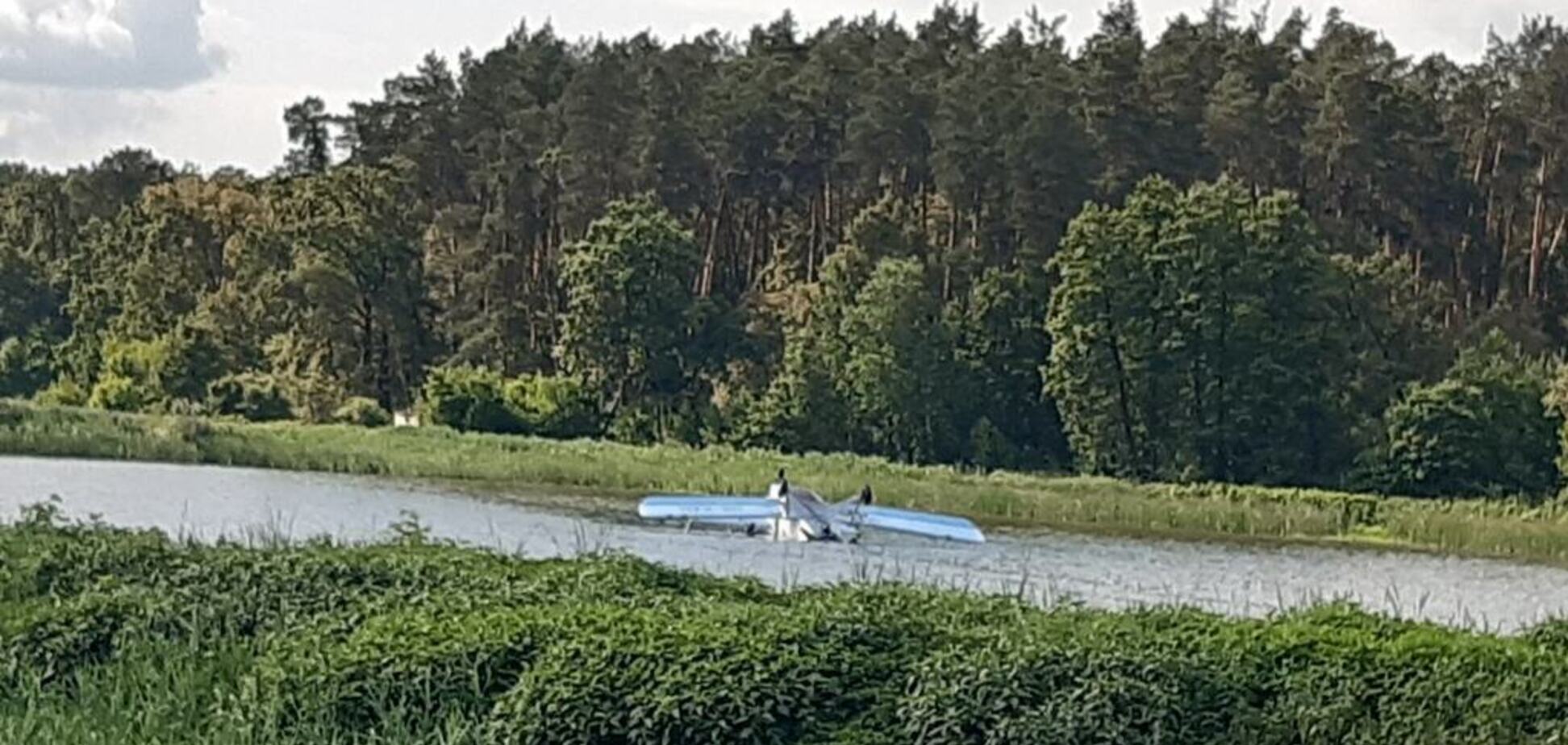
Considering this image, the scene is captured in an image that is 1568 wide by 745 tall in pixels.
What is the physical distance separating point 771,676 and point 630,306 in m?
42.9

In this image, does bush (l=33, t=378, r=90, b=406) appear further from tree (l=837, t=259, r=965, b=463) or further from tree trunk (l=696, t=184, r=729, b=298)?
tree (l=837, t=259, r=965, b=463)

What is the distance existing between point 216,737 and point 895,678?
276cm

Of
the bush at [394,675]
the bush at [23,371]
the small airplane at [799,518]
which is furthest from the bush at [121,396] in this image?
the bush at [394,675]

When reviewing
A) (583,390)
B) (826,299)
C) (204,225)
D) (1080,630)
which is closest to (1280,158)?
(826,299)

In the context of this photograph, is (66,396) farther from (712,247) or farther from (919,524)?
(919,524)

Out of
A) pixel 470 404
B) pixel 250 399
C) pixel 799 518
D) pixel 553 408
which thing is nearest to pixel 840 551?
pixel 799 518

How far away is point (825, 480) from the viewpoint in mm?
37594

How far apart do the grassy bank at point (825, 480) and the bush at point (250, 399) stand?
12.7ft

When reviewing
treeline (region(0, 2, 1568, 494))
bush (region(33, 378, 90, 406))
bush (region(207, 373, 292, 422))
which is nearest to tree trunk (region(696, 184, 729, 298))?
treeline (region(0, 2, 1568, 494))

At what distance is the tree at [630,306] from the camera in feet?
169

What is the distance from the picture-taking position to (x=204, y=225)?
61438mm

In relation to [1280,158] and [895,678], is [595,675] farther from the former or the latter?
[1280,158]

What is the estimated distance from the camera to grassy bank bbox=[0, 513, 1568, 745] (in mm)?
8898

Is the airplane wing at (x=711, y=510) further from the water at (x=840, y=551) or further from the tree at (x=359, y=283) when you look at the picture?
the tree at (x=359, y=283)
